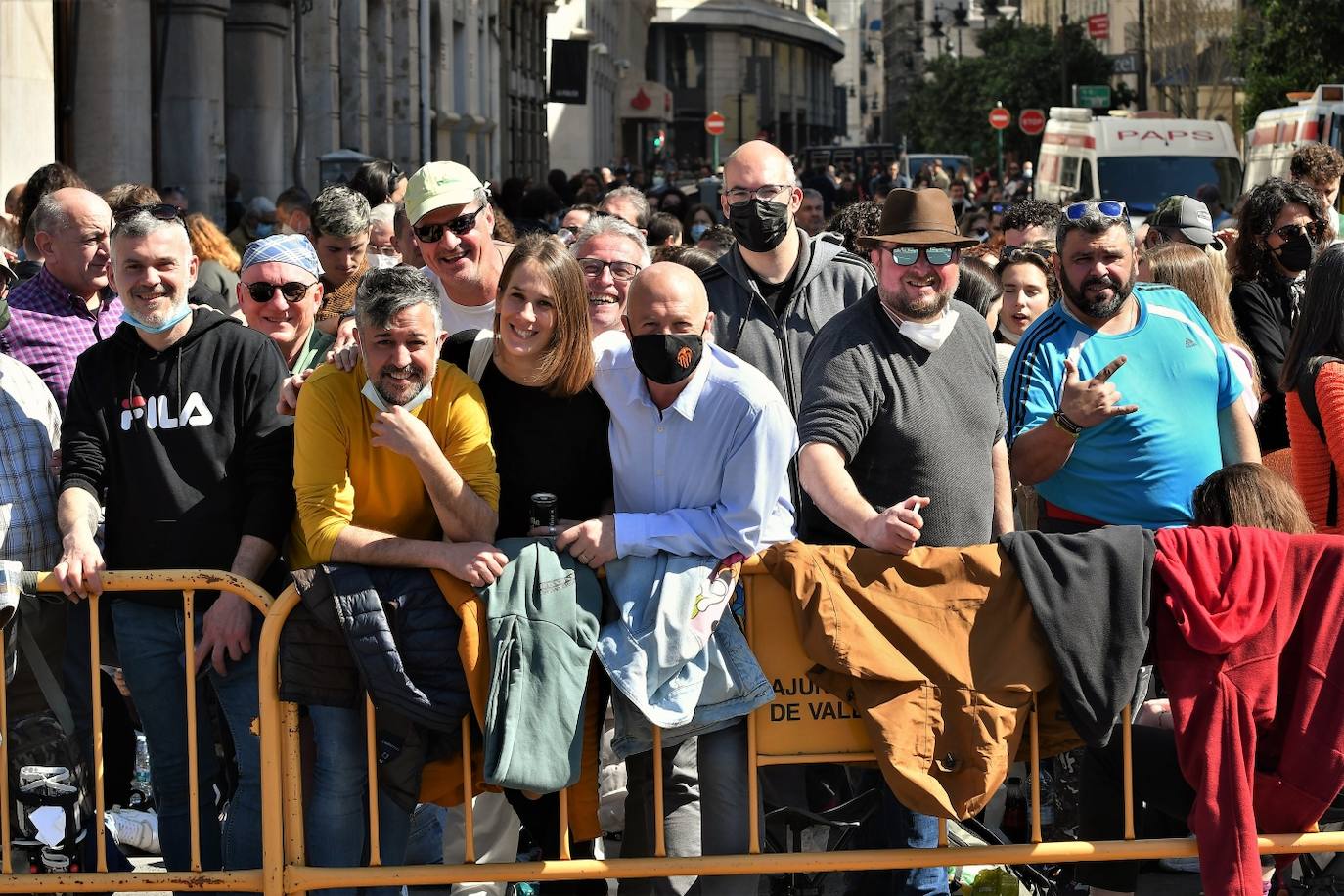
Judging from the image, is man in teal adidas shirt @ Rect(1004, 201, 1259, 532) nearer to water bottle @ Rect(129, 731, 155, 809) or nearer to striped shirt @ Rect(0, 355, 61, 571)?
striped shirt @ Rect(0, 355, 61, 571)

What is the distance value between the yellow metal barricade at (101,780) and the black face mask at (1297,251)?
4911 millimetres

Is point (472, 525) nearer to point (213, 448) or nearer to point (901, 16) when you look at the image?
point (213, 448)

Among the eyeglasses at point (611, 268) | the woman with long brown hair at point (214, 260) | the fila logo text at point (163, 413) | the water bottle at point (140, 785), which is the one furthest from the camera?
the woman with long brown hair at point (214, 260)

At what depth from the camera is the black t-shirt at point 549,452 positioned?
4.81m

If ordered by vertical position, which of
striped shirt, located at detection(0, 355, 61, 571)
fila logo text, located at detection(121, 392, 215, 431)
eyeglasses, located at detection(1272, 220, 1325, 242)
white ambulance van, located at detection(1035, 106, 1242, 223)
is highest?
white ambulance van, located at detection(1035, 106, 1242, 223)

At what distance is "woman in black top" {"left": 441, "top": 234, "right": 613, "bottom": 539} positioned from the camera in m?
4.80

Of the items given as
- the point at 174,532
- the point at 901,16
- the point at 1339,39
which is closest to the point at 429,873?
the point at 174,532

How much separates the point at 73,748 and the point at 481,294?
6.42 ft

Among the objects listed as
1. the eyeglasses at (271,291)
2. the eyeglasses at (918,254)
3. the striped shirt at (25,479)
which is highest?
the eyeglasses at (918,254)

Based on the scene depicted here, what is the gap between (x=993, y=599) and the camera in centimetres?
467

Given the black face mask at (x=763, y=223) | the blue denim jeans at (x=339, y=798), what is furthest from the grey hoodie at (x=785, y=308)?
the blue denim jeans at (x=339, y=798)

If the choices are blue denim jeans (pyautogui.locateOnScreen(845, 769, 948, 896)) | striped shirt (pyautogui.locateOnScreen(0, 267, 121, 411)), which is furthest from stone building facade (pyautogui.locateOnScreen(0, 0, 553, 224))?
blue denim jeans (pyautogui.locateOnScreen(845, 769, 948, 896))

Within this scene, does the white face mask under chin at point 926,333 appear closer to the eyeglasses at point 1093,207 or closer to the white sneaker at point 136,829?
the eyeglasses at point 1093,207

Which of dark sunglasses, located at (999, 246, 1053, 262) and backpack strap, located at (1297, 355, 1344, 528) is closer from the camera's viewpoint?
backpack strap, located at (1297, 355, 1344, 528)
